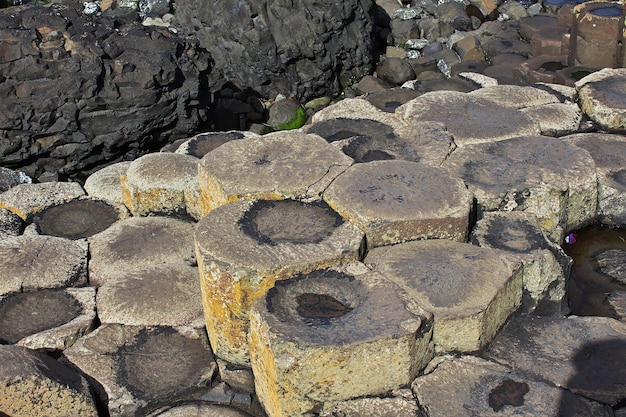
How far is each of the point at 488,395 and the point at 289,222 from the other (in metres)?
1.26

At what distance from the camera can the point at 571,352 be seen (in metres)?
3.30

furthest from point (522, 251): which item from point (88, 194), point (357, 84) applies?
point (357, 84)

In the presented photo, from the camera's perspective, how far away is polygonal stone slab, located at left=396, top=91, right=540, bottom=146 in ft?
15.4

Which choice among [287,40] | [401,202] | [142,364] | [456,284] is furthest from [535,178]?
[287,40]

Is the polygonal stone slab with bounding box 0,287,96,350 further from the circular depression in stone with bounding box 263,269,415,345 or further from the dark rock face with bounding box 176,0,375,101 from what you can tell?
the dark rock face with bounding box 176,0,375,101

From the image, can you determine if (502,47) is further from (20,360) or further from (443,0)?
(20,360)

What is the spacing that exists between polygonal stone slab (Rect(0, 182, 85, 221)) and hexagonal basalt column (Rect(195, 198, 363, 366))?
166cm

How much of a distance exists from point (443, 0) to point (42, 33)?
5.57 m

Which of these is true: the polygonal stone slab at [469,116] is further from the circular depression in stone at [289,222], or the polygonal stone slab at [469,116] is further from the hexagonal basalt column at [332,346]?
the hexagonal basalt column at [332,346]

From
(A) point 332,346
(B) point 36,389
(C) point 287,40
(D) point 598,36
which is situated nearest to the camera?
(A) point 332,346

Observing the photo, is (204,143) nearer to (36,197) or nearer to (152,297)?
(36,197)

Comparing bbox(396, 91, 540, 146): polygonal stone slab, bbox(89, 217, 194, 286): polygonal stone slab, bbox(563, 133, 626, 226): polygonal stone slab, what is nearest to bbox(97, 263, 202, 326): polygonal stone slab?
bbox(89, 217, 194, 286): polygonal stone slab

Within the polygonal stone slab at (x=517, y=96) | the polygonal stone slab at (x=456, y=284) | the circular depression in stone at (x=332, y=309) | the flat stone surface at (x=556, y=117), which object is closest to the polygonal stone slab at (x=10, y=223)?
the circular depression in stone at (x=332, y=309)

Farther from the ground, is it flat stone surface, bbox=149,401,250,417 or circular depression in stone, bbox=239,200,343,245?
circular depression in stone, bbox=239,200,343,245
